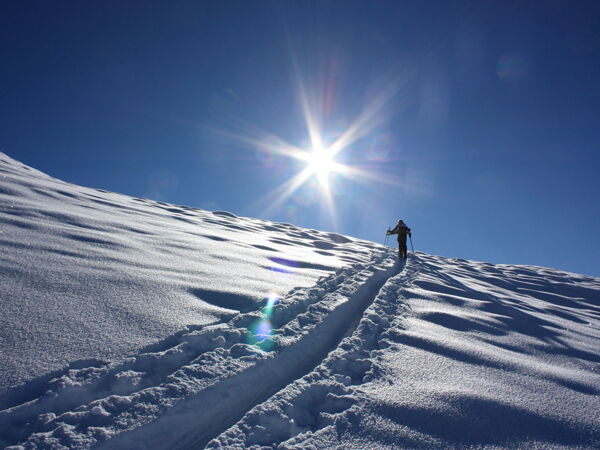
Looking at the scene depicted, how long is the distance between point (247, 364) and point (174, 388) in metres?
0.70

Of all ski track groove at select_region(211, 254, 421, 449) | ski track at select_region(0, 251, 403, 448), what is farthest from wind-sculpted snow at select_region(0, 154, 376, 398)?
ski track groove at select_region(211, 254, 421, 449)

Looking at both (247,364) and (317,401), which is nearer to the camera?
(317,401)

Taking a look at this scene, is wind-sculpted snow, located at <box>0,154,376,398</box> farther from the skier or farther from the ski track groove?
the skier

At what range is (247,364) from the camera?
9.40 ft

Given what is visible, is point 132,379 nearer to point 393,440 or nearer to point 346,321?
point 393,440

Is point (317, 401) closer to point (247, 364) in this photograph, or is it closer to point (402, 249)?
point (247, 364)

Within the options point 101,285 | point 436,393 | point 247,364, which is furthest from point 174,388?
point 436,393

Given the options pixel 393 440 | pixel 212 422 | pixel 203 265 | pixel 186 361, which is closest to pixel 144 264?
pixel 203 265

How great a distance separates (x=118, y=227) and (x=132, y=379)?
5936 mm

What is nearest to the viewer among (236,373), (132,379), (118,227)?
(132,379)

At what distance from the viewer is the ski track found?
1.92 metres

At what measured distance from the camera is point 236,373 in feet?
8.91

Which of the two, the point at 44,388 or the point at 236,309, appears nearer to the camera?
the point at 44,388

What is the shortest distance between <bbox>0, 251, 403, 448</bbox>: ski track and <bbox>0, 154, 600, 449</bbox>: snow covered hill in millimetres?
11
